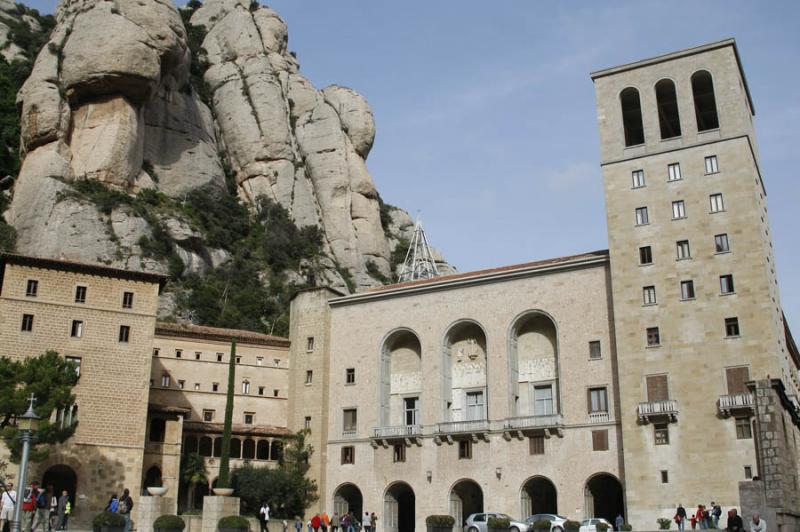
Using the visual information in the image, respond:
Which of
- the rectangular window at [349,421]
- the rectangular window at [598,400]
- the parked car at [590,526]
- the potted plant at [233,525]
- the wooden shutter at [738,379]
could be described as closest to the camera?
the potted plant at [233,525]

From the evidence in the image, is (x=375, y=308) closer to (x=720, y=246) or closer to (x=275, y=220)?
(x=720, y=246)

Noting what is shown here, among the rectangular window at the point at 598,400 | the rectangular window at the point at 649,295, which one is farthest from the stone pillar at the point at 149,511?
the rectangular window at the point at 649,295

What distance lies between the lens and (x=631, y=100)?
4272 cm

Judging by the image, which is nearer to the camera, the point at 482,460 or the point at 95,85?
the point at 482,460

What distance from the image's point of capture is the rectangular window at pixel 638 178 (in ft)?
130

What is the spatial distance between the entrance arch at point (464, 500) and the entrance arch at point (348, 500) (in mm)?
5414

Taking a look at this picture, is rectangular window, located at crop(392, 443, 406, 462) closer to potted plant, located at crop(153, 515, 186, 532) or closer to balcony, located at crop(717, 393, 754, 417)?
balcony, located at crop(717, 393, 754, 417)

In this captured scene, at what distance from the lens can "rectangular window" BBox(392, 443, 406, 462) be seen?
42.1 m

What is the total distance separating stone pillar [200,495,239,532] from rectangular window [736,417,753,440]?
826 inches

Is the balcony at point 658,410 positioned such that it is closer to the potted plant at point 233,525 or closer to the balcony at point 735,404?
the balcony at point 735,404

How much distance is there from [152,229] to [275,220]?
19974 mm

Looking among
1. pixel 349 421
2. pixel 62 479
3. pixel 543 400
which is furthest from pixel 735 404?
pixel 62 479

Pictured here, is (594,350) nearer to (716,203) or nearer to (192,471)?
(716,203)

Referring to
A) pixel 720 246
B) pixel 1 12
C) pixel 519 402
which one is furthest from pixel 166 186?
pixel 720 246
